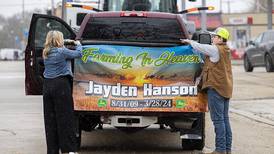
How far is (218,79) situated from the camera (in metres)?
9.09

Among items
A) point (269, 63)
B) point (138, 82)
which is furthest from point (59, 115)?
point (269, 63)

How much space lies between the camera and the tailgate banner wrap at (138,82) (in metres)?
9.14

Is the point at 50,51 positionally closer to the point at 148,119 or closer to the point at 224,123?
the point at 148,119

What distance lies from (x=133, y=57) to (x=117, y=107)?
687mm

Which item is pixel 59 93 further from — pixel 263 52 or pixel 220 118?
pixel 263 52

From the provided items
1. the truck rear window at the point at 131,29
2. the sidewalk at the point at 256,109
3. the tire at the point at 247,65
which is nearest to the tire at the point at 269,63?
the tire at the point at 247,65

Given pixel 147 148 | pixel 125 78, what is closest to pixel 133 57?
pixel 125 78

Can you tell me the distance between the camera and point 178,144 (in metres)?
10.9

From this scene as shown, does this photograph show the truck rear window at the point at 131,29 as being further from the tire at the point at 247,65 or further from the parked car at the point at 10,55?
the parked car at the point at 10,55

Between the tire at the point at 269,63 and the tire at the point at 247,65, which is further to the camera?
the tire at the point at 247,65

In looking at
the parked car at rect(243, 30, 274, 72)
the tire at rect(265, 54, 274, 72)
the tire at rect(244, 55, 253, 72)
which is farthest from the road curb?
the tire at rect(244, 55, 253, 72)

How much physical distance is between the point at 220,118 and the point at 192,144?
928mm

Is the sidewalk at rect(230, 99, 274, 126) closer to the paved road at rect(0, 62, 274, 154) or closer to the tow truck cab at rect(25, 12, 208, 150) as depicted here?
the paved road at rect(0, 62, 274, 154)

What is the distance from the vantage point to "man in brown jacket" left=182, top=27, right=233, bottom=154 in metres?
9.06
